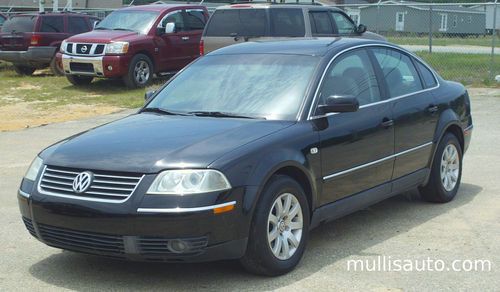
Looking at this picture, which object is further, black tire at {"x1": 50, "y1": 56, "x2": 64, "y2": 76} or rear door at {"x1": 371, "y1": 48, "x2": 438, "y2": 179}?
black tire at {"x1": 50, "y1": 56, "x2": 64, "y2": 76}

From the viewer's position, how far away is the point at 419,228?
6.43 metres

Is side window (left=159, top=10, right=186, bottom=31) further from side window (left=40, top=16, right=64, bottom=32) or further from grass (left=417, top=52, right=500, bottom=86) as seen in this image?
grass (left=417, top=52, right=500, bottom=86)

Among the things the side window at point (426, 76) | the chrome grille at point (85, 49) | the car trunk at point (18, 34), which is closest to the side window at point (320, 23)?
the chrome grille at point (85, 49)

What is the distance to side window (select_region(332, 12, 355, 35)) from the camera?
53.0 feet

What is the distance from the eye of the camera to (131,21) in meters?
18.6

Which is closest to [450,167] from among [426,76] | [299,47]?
[426,76]

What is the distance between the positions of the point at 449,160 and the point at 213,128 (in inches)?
115

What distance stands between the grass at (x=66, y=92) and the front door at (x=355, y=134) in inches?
396

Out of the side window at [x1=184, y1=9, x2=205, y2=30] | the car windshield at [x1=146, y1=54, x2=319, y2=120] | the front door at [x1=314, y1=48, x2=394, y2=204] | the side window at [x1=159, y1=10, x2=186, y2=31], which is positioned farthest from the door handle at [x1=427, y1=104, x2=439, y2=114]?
the side window at [x1=184, y1=9, x2=205, y2=30]

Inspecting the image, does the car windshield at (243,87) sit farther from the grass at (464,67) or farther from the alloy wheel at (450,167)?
the grass at (464,67)

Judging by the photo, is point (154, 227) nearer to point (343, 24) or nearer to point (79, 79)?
point (343, 24)

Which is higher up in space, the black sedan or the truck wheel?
the black sedan

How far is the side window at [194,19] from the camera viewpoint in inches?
757

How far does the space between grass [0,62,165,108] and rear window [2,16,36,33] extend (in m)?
1.35
